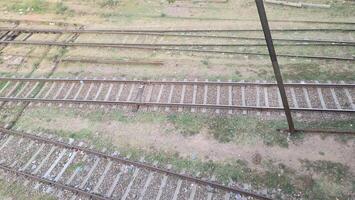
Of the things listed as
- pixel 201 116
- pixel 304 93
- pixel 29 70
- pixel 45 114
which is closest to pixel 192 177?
pixel 201 116

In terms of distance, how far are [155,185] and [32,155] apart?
4129 mm

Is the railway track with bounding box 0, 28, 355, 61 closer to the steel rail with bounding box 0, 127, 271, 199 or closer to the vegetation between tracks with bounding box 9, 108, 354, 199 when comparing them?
the vegetation between tracks with bounding box 9, 108, 354, 199

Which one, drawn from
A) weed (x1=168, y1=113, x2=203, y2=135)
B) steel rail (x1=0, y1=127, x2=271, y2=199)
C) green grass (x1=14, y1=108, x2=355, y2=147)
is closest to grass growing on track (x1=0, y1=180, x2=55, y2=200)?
steel rail (x1=0, y1=127, x2=271, y2=199)

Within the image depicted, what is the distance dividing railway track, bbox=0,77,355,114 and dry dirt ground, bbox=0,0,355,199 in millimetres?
402

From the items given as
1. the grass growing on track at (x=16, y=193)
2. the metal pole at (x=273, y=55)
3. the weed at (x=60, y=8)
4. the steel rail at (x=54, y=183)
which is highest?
the metal pole at (x=273, y=55)

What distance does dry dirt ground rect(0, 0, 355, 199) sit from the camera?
10516 millimetres

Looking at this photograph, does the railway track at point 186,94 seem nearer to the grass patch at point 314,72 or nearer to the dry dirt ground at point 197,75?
the dry dirt ground at point 197,75

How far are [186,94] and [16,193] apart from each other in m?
6.02

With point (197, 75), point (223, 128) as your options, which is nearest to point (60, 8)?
point (197, 75)

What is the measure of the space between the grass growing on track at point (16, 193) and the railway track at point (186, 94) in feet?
11.5

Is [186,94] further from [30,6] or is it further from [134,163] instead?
[30,6]

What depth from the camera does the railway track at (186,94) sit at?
472 inches

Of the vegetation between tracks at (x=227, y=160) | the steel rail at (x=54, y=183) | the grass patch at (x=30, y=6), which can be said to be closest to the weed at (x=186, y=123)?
the vegetation between tracks at (x=227, y=160)

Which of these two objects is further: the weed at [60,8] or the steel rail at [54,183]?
the weed at [60,8]
